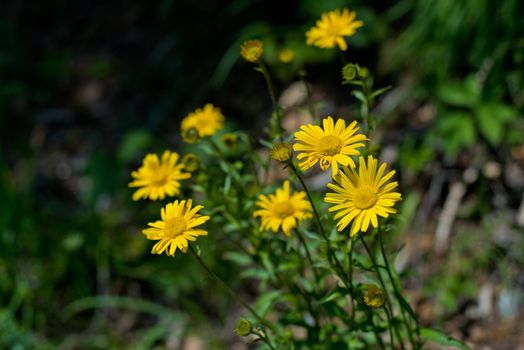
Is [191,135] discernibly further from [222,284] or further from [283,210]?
[222,284]

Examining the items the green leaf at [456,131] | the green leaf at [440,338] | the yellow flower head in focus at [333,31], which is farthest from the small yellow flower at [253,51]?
the green leaf at [456,131]

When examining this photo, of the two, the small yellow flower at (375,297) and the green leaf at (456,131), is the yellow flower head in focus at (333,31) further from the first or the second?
the green leaf at (456,131)

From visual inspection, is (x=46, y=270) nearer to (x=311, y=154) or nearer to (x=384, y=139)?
(x=384, y=139)

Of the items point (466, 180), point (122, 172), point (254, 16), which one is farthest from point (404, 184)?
point (122, 172)

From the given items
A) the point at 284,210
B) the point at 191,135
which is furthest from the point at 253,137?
the point at 284,210

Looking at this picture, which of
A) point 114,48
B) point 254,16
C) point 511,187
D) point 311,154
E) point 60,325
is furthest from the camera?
point 114,48
